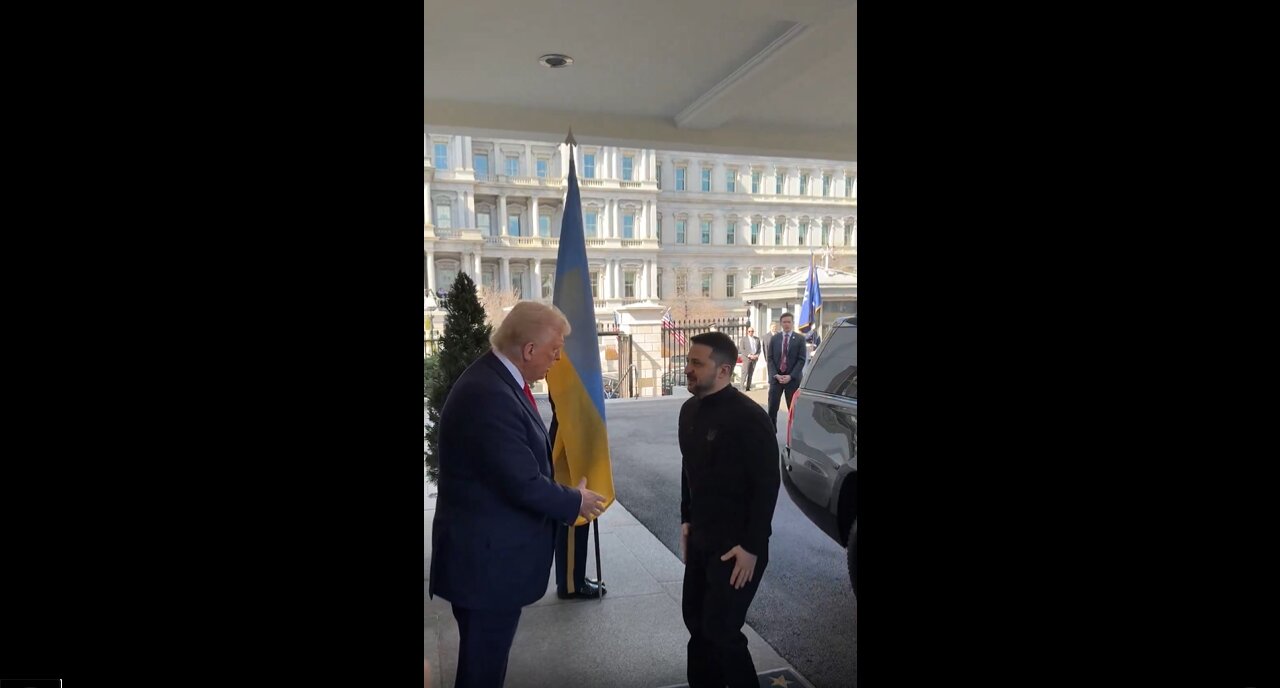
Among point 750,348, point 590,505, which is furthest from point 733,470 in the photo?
point 750,348

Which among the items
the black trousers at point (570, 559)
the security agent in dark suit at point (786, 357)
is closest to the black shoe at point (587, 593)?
the black trousers at point (570, 559)

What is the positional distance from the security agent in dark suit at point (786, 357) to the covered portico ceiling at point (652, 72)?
4.50 feet

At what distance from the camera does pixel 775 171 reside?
4.18m

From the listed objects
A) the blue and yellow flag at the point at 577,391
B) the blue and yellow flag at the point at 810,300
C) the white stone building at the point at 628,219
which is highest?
the white stone building at the point at 628,219

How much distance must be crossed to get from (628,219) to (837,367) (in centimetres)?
116

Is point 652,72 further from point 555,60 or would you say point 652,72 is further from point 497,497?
point 497,497

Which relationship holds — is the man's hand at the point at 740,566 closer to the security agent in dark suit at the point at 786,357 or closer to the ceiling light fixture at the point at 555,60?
the ceiling light fixture at the point at 555,60

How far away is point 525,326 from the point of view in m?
1.81

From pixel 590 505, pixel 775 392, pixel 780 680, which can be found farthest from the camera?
pixel 775 392

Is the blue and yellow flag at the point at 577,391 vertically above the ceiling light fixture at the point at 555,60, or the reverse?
the ceiling light fixture at the point at 555,60

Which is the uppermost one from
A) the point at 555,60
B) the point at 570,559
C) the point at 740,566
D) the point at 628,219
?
the point at 555,60

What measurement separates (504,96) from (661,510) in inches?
104

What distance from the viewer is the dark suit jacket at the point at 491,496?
1.70 m
